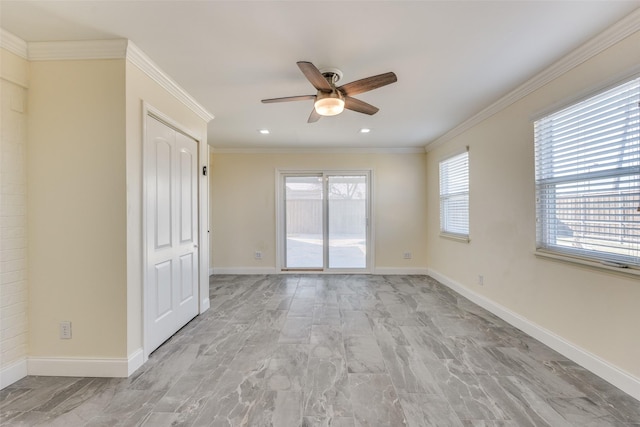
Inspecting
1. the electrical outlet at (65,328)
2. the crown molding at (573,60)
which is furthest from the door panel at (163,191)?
the crown molding at (573,60)

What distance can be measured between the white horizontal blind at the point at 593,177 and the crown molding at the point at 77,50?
3475 mm

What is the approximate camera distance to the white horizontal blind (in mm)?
1797

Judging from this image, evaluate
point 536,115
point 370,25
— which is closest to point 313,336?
point 370,25

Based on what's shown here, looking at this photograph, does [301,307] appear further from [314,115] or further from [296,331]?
[314,115]

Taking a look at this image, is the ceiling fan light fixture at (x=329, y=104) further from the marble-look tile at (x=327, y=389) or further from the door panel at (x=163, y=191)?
the marble-look tile at (x=327, y=389)

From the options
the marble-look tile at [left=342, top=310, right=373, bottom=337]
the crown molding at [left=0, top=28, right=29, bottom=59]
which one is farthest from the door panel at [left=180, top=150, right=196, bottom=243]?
the marble-look tile at [left=342, top=310, right=373, bottom=337]

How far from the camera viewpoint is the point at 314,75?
1.95 metres

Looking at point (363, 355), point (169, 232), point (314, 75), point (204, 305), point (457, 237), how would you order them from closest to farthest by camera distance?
point (314, 75) → point (363, 355) → point (169, 232) → point (204, 305) → point (457, 237)

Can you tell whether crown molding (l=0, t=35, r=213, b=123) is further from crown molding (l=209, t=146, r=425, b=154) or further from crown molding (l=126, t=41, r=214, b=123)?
crown molding (l=209, t=146, r=425, b=154)

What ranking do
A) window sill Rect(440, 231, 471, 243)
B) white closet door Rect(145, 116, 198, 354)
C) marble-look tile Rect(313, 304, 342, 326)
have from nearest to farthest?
1. white closet door Rect(145, 116, 198, 354)
2. marble-look tile Rect(313, 304, 342, 326)
3. window sill Rect(440, 231, 471, 243)

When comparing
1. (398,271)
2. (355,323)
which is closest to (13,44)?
(355,323)

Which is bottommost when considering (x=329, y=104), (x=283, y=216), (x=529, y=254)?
(x=529, y=254)

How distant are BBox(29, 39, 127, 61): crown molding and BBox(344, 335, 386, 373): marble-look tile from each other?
2.91 m

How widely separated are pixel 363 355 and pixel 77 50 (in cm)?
321
